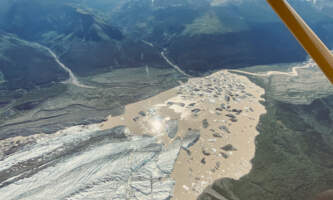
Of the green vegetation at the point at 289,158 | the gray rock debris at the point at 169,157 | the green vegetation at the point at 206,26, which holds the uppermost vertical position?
the green vegetation at the point at 206,26

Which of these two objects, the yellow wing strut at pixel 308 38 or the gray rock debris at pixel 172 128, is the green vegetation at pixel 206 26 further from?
the yellow wing strut at pixel 308 38

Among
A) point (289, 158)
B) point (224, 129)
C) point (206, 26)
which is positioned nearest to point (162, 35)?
point (206, 26)

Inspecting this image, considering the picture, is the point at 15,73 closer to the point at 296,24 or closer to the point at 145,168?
the point at 145,168

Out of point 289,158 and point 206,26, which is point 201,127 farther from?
point 206,26

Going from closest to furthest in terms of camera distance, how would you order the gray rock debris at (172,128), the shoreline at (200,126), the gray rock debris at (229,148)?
Answer: 1. the shoreline at (200,126)
2. the gray rock debris at (229,148)
3. the gray rock debris at (172,128)

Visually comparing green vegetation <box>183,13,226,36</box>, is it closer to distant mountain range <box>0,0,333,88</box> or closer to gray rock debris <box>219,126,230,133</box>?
distant mountain range <box>0,0,333,88</box>

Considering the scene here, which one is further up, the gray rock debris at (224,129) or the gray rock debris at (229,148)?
the gray rock debris at (224,129)

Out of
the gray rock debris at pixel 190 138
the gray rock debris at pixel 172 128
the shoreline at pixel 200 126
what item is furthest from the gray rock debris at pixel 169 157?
the gray rock debris at pixel 172 128
